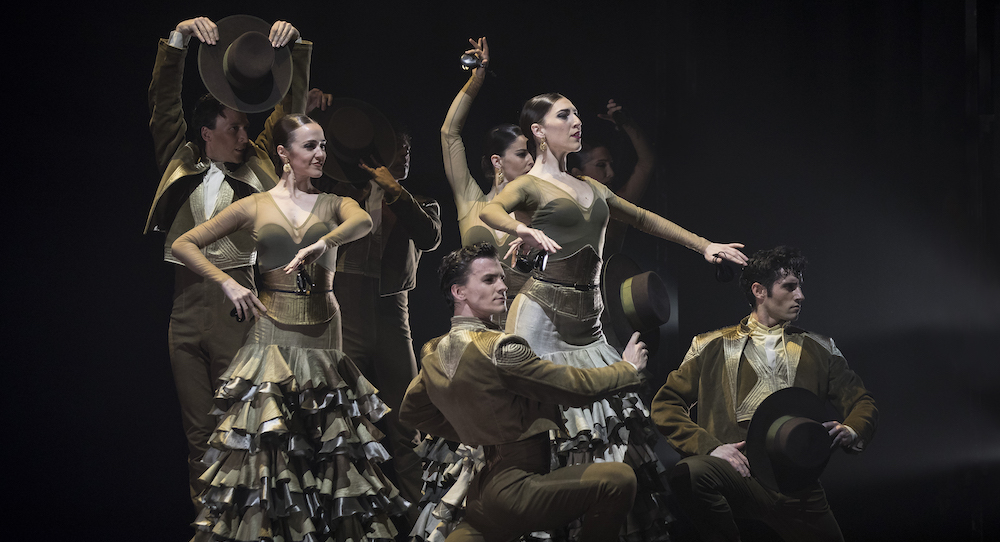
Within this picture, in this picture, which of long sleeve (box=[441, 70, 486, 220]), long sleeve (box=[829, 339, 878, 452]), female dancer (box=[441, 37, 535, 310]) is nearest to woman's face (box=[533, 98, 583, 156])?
female dancer (box=[441, 37, 535, 310])

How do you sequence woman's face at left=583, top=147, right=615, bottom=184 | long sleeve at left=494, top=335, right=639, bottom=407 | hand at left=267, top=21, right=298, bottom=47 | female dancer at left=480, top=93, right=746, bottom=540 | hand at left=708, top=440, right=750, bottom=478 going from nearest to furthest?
long sleeve at left=494, top=335, right=639, bottom=407
female dancer at left=480, top=93, right=746, bottom=540
hand at left=708, top=440, right=750, bottom=478
hand at left=267, top=21, right=298, bottom=47
woman's face at left=583, top=147, right=615, bottom=184

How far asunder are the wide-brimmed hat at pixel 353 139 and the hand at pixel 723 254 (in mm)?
1560

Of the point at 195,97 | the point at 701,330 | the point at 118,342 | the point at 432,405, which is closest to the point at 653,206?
the point at 701,330

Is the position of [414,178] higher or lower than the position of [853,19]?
lower

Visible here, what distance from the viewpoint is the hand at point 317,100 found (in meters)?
4.17

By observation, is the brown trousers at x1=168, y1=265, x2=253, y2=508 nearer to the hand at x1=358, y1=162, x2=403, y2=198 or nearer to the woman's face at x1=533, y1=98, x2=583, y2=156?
the hand at x1=358, y1=162, x2=403, y2=198

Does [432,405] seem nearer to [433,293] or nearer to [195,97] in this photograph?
[433,293]

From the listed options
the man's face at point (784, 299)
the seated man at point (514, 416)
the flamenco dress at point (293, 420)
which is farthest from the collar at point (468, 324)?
the man's face at point (784, 299)

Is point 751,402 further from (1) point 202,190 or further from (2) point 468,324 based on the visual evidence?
(1) point 202,190

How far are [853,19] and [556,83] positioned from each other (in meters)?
1.82

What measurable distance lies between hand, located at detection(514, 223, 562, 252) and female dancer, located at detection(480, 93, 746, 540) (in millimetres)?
198

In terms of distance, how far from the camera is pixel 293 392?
141 inches

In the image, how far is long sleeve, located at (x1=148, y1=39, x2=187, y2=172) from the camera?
3.86 metres

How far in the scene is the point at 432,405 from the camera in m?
3.39
